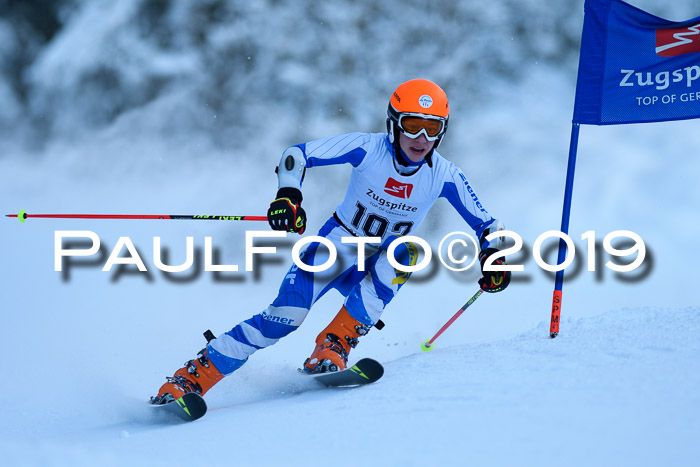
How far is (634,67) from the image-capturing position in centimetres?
430

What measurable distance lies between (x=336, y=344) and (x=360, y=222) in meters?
0.77

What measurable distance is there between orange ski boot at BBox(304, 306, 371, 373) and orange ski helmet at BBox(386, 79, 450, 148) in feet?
3.88

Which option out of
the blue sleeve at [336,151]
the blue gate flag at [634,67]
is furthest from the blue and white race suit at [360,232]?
the blue gate flag at [634,67]

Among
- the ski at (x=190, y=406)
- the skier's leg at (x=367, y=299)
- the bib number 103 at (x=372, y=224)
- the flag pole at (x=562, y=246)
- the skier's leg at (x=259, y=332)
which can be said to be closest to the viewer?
the ski at (x=190, y=406)

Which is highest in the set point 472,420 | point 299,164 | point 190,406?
point 299,164

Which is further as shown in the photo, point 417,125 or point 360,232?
point 360,232

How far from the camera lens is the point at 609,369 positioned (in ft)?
10.3

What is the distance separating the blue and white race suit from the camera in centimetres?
385

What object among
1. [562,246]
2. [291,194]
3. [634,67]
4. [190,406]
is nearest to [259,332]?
[190,406]

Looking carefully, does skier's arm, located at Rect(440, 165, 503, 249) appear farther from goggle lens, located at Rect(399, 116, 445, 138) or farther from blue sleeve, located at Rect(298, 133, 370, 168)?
blue sleeve, located at Rect(298, 133, 370, 168)

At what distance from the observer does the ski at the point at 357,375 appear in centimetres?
361

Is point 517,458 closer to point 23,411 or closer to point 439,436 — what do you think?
point 439,436

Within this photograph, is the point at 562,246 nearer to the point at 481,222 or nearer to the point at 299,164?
the point at 481,222

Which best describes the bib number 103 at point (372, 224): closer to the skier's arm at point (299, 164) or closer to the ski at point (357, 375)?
the skier's arm at point (299, 164)
